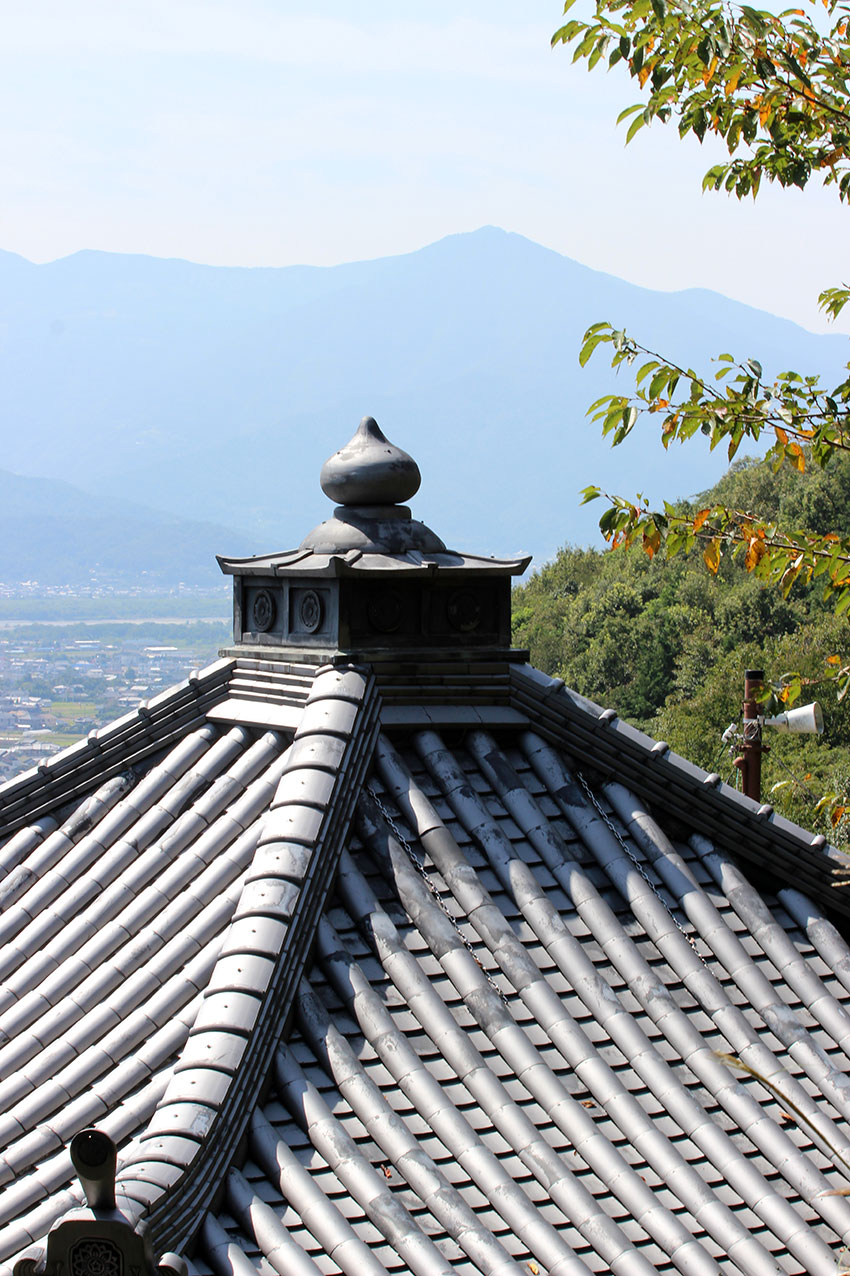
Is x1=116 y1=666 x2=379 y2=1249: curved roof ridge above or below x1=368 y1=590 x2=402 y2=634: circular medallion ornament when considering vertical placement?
below

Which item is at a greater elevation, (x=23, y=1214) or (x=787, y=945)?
(x=787, y=945)

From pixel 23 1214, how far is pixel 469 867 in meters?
3.08

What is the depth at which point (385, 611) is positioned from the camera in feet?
31.7

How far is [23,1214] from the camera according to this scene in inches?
301

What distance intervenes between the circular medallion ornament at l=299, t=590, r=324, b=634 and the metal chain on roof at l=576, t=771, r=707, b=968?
201 centimetres

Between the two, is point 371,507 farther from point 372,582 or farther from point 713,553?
point 713,553

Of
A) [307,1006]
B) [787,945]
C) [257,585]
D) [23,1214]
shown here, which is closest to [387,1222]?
[307,1006]

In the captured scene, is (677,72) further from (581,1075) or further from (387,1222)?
(387,1222)

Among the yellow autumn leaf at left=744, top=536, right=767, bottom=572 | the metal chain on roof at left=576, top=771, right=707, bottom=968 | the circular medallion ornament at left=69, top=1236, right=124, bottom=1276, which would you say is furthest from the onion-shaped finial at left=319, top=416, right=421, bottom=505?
the circular medallion ornament at left=69, top=1236, right=124, bottom=1276

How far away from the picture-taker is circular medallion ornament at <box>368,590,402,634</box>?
379 inches

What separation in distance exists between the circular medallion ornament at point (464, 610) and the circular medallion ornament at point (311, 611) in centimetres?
87

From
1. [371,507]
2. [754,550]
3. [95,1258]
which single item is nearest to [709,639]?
[371,507]

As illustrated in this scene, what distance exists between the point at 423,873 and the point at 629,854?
146 cm

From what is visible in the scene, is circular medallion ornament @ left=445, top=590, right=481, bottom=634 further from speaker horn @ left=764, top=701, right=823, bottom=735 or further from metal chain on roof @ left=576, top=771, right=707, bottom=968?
speaker horn @ left=764, top=701, right=823, bottom=735
